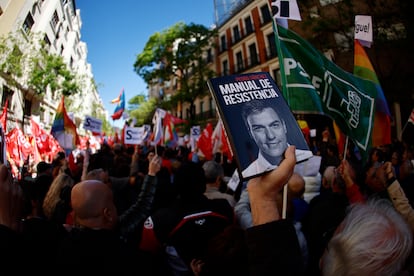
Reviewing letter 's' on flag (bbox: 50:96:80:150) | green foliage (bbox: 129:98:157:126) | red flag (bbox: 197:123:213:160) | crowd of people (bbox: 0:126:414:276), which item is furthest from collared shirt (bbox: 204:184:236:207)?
green foliage (bbox: 129:98:157:126)

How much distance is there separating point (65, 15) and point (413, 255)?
33.3 metres

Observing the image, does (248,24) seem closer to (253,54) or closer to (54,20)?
(253,54)

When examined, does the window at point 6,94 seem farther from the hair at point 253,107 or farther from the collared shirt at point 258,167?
the collared shirt at point 258,167

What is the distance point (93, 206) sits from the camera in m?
1.63

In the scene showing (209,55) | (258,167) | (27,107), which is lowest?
(258,167)

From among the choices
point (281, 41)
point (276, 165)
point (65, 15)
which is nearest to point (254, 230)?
point (276, 165)

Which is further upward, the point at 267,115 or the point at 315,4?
the point at 315,4

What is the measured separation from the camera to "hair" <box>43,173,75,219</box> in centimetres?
295

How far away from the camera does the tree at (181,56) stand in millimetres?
27641

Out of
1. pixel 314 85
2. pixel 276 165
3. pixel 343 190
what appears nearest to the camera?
pixel 276 165

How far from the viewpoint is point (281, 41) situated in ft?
8.93

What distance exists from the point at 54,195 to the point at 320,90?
3.11 metres

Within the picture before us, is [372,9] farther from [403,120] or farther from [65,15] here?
→ [65,15]

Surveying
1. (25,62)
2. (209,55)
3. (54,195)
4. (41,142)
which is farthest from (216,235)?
(209,55)
